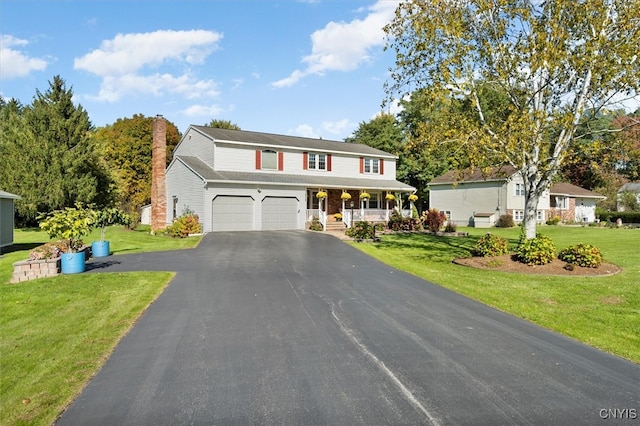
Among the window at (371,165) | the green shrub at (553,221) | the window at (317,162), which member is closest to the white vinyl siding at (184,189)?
the window at (317,162)

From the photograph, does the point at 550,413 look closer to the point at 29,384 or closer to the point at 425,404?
the point at 425,404

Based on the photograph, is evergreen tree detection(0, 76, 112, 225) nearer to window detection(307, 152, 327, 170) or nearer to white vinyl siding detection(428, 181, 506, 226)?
window detection(307, 152, 327, 170)

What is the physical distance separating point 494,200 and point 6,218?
35952mm

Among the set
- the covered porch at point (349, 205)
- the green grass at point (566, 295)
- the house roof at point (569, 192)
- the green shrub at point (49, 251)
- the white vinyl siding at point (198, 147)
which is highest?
the white vinyl siding at point (198, 147)

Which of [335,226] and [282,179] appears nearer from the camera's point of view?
Answer: [282,179]

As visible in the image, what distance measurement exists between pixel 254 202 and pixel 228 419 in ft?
74.7

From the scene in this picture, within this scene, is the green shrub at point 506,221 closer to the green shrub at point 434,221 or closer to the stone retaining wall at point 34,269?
the green shrub at point 434,221

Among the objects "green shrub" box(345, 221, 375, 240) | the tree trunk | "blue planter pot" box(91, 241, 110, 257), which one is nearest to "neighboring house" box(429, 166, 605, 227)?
"green shrub" box(345, 221, 375, 240)

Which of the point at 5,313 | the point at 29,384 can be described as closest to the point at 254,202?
the point at 5,313

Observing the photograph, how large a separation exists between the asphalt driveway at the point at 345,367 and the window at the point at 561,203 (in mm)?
39844

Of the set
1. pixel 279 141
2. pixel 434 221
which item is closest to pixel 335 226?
pixel 434 221

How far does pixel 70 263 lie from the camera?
1148cm

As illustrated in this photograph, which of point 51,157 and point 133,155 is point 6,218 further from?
point 133,155

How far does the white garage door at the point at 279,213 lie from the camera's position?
26734 millimetres
